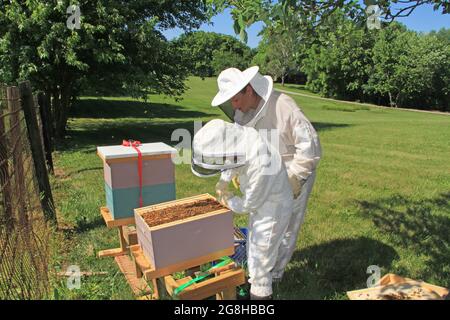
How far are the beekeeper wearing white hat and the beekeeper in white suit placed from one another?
250 mm

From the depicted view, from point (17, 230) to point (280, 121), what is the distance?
286cm

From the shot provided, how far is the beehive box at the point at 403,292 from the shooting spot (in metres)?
3.37

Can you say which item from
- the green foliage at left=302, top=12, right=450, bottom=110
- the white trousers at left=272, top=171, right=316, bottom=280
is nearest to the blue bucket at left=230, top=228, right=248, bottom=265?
the white trousers at left=272, top=171, right=316, bottom=280

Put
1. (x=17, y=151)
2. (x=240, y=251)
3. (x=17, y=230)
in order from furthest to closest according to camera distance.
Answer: (x=17, y=151) → (x=240, y=251) → (x=17, y=230)

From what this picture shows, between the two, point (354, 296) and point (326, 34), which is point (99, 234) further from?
point (326, 34)

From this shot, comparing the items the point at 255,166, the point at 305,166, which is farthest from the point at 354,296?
the point at 255,166

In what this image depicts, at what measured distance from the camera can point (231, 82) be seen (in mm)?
3262

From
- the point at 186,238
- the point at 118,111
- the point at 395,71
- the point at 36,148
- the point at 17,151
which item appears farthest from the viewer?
the point at 395,71

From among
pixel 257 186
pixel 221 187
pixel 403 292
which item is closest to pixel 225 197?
pixel 221 187

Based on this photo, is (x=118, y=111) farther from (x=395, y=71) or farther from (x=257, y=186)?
(x=395, y=71)

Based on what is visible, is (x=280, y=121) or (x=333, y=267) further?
(x=333, y=267)

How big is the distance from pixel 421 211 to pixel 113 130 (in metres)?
14.5

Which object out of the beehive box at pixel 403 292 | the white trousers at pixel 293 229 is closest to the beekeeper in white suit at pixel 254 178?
the white trousers at pixel 293 229

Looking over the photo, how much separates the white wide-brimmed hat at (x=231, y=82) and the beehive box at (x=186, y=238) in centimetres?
93
